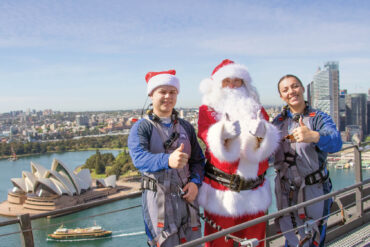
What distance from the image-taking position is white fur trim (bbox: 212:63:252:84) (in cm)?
166

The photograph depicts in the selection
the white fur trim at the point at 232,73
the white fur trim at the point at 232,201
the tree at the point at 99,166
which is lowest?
the tree at the point at 99,166

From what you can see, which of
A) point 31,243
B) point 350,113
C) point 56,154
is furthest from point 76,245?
point 350,113

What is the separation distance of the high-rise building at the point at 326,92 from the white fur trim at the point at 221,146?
163 ft

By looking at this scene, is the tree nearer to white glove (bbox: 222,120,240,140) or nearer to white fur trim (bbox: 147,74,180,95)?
white fur trim (bbox: 147,74,180,95)

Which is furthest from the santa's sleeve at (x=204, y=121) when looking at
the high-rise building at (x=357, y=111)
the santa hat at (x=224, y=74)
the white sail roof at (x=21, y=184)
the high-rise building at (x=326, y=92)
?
the high-rise building at (x=357, y=111)

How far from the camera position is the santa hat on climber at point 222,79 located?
1.66 m

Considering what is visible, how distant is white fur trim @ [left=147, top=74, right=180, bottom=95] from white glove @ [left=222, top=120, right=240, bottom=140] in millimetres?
318

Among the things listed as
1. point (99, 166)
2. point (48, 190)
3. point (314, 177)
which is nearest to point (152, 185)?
point (314, 177)

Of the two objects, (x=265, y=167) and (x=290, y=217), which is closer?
(x=265, y=167)

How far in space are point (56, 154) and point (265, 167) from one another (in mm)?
58475

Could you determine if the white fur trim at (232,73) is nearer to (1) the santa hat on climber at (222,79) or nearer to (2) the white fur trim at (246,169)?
(1) the santa hat on climber at (222,79)

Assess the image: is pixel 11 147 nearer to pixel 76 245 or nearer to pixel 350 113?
pixel 76 245

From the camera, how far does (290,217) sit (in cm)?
176

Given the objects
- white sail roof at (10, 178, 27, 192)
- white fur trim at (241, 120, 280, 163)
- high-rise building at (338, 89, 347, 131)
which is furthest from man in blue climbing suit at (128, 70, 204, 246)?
high-rise building at (338, 89, 347, 131)
